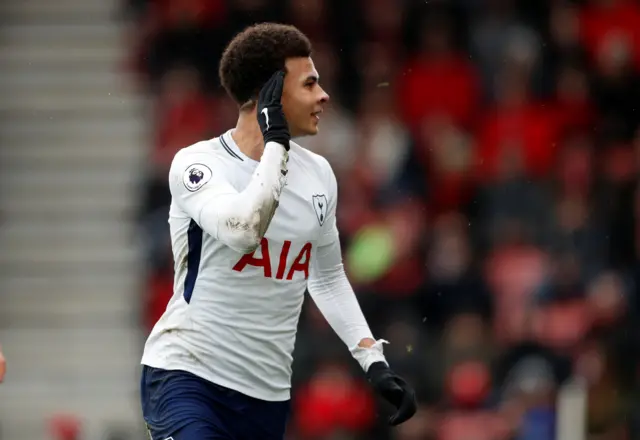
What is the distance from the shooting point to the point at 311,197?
5891mm

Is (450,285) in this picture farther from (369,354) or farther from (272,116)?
(272,116)

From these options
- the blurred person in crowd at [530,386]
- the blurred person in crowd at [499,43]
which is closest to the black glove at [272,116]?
the blurred person in crowd at [530,386]

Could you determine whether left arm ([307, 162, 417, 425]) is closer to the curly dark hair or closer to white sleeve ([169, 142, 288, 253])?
the curly dark hair

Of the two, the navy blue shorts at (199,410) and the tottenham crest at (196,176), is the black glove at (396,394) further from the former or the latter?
the tottenham crest at (196,176)

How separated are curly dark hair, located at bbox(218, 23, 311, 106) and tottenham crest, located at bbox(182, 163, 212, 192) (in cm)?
41

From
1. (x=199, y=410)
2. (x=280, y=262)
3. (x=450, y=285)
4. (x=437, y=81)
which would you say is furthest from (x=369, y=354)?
(x=437, y=81)

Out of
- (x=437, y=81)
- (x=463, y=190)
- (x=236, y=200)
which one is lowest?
(x=463, y=190)

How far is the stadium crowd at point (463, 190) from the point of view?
439 inches

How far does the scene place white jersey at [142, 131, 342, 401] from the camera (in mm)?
5699

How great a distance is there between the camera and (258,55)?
5.84 meters

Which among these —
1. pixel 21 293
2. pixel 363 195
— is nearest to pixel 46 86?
pixel 21 293

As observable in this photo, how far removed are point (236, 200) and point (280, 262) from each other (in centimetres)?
47

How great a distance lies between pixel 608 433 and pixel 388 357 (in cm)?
191

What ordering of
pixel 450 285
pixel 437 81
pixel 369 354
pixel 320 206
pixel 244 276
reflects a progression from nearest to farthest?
pixel 244 276 < pixel 320 206 < pixel 369 354 < pixel 450 285 < pixel 437 81
